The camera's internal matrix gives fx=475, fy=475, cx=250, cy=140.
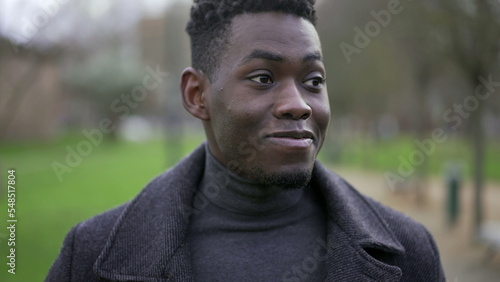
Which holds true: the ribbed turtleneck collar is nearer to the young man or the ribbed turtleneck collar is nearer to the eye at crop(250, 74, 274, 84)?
the young man

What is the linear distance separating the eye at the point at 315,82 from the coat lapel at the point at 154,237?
822mm

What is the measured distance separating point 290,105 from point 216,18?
2.02ft

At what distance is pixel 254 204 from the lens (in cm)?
232

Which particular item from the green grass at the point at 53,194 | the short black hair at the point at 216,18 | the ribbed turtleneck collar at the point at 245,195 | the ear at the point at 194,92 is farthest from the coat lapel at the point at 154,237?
the green grass at the point at 53,194

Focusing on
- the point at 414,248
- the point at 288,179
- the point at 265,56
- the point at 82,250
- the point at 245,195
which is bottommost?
the point at 82,250

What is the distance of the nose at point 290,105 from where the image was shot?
6.68ft

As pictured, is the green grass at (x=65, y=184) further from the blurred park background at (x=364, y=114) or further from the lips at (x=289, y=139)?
the lips at (x=289, y=139)

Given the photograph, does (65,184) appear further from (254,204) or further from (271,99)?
(271,99)

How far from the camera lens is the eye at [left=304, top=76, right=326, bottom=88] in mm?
2179

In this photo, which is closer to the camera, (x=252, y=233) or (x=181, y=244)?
(x=181, y=244)

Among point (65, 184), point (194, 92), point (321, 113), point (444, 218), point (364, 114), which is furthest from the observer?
point (364, 114)

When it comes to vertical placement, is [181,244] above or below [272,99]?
below

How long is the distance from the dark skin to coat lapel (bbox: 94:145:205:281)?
384mm

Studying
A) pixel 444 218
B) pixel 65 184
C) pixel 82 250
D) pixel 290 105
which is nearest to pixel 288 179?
pixel 290 105
